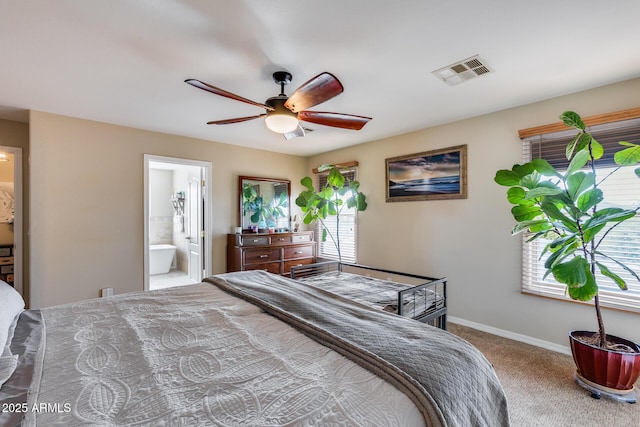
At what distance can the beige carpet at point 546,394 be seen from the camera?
1.85 m

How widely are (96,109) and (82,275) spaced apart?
76.5 inches

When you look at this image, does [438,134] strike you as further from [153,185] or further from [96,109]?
[153,185]

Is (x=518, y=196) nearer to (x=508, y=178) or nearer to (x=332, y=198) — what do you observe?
(x=508, y=178)

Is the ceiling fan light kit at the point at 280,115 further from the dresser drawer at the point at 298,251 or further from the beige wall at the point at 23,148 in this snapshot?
the beige wall at the point at 23,148

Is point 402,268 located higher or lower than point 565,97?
lower

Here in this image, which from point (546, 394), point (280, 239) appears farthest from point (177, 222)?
point (546, 394)

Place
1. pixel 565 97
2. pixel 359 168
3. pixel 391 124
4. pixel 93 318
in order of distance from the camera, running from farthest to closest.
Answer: pixel 359 168 → pixel 391 124 → pixel 565 97 → pixel 93 318

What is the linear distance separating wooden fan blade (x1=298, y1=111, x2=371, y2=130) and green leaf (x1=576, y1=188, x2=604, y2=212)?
67.3 inches

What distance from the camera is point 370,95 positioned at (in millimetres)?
2760

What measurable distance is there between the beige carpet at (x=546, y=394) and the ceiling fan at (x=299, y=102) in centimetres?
238

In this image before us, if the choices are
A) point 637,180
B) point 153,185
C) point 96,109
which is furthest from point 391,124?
point 153,185

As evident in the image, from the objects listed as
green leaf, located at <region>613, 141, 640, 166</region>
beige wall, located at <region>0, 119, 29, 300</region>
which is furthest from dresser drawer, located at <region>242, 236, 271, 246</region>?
green leaf, located at <region>613, 141, 640, 166</region>

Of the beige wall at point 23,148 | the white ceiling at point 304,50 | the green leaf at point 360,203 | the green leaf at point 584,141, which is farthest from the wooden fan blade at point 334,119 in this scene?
the beige wall at point 23,148

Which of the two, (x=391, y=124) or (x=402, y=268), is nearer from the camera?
(x=391, y=124)
